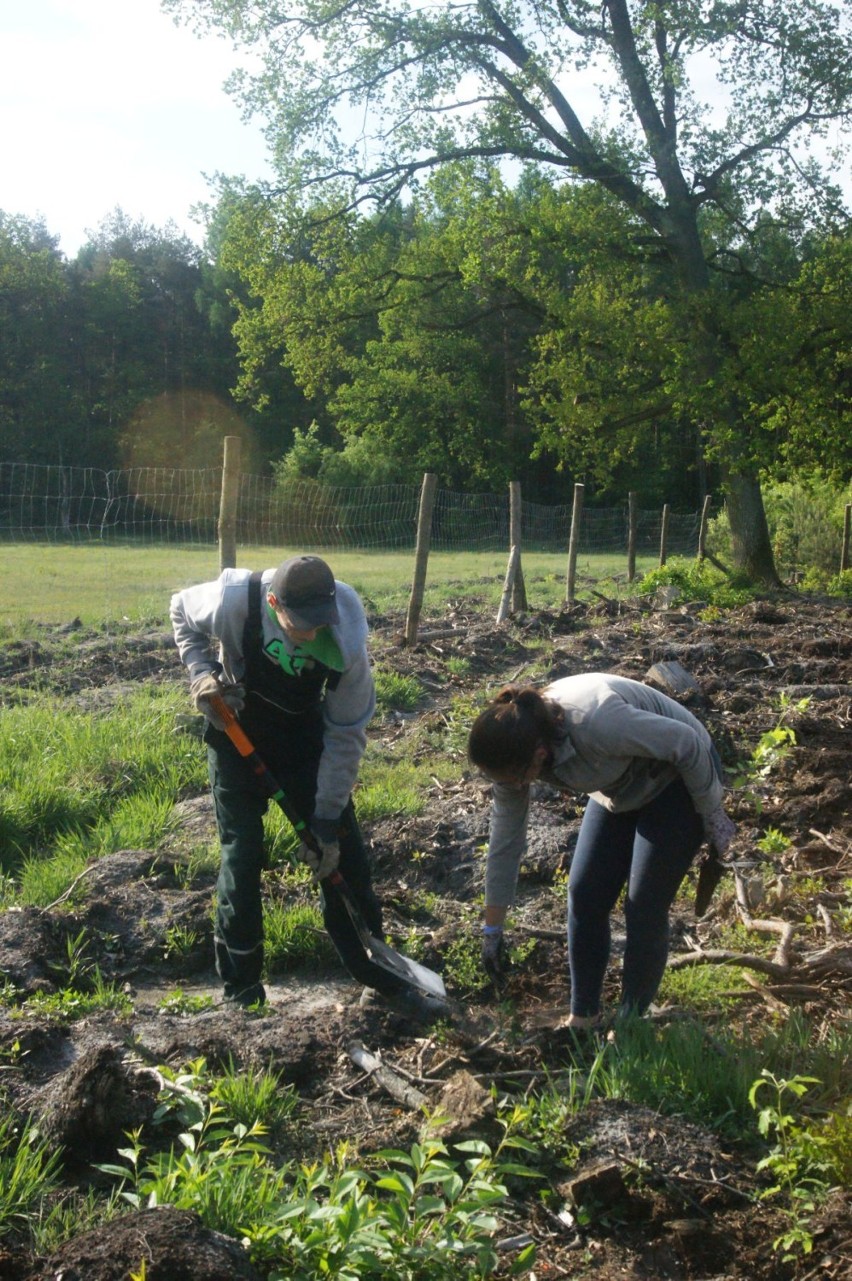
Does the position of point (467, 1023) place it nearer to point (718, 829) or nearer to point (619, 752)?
point (718, 829)

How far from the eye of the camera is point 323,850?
3.86 meters

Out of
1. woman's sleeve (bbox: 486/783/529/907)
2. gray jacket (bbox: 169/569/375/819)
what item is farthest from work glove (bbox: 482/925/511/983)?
gray jacket (bbox: 169/569/375/819)

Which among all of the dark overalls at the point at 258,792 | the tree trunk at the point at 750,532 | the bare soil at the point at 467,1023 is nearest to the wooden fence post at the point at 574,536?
the tree trunk at the point at 750,532

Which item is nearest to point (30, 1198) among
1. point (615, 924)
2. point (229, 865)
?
point (229, 865)

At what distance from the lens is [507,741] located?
3.10m

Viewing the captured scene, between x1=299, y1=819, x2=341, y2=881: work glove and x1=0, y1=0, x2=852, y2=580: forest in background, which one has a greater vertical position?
x1=0, y1=0, x2=852, y2=580: forest in background

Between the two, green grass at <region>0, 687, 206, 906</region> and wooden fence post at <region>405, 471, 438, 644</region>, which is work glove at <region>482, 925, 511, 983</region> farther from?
wooden fence post at <region>405, 471, 438, 644</region>

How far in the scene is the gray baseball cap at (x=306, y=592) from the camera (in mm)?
3484

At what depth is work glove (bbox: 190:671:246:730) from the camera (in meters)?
3.71

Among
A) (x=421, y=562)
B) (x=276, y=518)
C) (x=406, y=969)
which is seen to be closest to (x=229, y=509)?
(x=421, y=562)

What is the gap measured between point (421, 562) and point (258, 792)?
22.2 feet

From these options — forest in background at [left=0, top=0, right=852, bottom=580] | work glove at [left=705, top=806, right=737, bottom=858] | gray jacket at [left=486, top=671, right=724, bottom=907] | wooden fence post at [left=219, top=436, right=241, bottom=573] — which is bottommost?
work glove at [left=705, top=806, right=737, bottom=858]

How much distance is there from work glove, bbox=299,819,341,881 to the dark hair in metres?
0.92

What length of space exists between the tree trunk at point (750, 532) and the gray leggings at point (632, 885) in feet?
54.0
